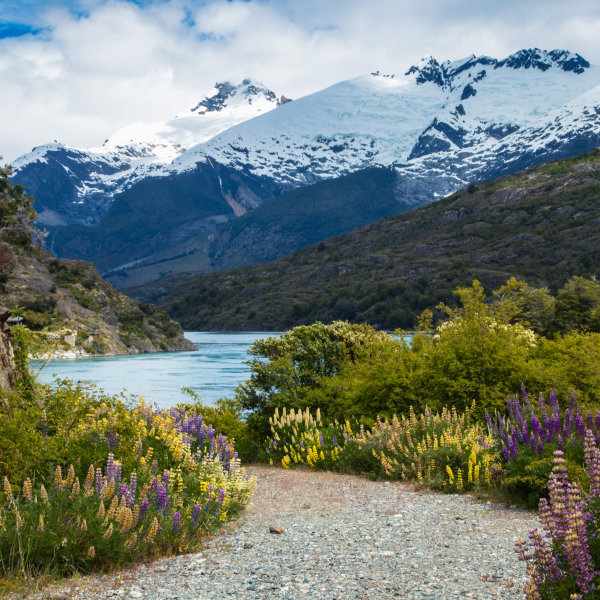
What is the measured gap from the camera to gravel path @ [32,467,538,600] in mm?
5188

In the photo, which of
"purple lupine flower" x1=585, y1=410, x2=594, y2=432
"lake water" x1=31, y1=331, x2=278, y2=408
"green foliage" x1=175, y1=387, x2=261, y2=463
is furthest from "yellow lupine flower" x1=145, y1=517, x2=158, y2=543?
"lake water" x1=31, y1=331, x2=278, y2=408

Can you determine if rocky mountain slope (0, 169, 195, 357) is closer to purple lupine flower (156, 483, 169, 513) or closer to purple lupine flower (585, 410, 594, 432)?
purple lupine flower (156, 483, 169, 513)

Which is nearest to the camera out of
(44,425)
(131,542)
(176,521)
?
(131,542)

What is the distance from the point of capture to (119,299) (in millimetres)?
87250

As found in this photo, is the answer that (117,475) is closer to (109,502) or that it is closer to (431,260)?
(109,502)

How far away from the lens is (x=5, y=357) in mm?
9219

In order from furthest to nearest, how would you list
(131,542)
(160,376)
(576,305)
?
(160,376) → (576,305) → (131,542)

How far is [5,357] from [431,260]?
452 ft

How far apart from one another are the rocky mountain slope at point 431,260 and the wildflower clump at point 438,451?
97611 mm

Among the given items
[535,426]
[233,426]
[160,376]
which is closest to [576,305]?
[233,426]

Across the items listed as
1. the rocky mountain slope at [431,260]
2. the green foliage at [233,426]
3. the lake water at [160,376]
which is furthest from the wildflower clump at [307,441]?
the rocky mountain slope at [431,260]

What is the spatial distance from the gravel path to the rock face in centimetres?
417

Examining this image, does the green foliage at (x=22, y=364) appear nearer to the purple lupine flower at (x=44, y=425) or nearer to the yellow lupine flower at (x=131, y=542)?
the purple lupine flower at (x=44, y=425)

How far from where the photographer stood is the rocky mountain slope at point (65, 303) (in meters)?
40.1
